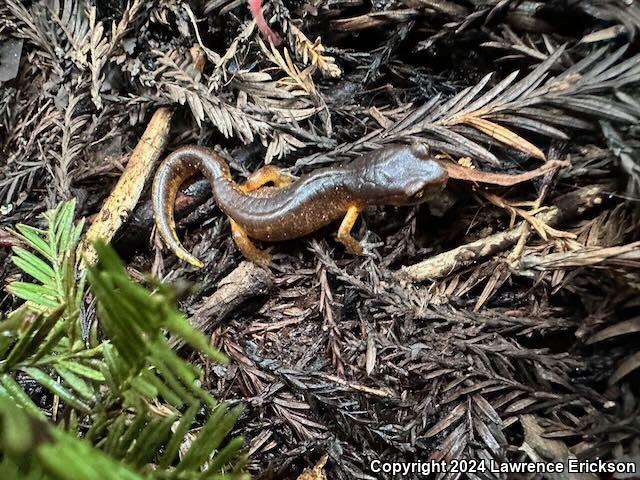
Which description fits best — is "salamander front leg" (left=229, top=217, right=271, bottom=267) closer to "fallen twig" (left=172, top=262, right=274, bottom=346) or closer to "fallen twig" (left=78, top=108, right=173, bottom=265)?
"fallen twig" (left=172, top=262, right=274, bottom=346)

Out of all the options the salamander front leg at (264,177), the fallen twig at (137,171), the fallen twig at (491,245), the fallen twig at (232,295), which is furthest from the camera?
the salamander front leg at (264,177)

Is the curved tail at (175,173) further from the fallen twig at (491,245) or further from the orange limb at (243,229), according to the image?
the fallen twig at (491,245)

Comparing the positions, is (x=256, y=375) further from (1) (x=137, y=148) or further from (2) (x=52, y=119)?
(2) (x=52, y=119)

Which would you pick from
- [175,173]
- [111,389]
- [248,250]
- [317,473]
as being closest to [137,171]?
[175,173]

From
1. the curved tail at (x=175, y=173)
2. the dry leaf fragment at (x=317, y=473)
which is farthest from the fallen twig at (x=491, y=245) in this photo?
the curved tail at (x=175, y=173)

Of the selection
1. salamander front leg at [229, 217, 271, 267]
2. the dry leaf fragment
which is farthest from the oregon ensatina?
the dry leaf fragment

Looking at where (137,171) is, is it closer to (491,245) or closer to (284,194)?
(284,194)

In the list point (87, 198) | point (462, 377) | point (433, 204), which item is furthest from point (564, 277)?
point (87, 198)
